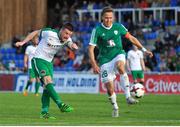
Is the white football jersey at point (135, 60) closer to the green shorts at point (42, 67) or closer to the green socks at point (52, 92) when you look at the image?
the green shorts at point (42, 67)

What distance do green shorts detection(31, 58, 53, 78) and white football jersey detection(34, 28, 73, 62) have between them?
96mm

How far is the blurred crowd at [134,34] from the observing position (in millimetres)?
37562

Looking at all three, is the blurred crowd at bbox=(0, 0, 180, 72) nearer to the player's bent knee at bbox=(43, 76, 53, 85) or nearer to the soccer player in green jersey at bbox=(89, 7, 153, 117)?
the soccer player in green jersey at bbox=(89, 7, 153, 117)

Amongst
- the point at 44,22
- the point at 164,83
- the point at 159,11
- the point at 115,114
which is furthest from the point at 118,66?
the point at 44,22

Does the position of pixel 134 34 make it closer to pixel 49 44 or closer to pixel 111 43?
pixel 111 43

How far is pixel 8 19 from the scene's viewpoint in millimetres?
46625

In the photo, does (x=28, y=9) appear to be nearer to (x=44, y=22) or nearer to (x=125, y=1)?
(x=44, y=22)

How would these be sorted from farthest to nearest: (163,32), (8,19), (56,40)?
(8,19) → (163,32) → (56,40)

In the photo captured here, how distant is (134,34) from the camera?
40594 millimetres

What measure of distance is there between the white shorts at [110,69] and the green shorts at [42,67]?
152cm

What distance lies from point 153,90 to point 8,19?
15.1 m

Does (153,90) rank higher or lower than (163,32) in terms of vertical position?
lower

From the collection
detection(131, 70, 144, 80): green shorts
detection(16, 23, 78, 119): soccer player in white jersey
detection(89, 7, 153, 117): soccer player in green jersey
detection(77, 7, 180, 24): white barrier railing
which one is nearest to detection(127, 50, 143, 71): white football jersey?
detection(131, 70, 144, 80): green shorts

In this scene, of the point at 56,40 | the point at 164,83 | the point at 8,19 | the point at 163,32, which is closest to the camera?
the point at 56,40
